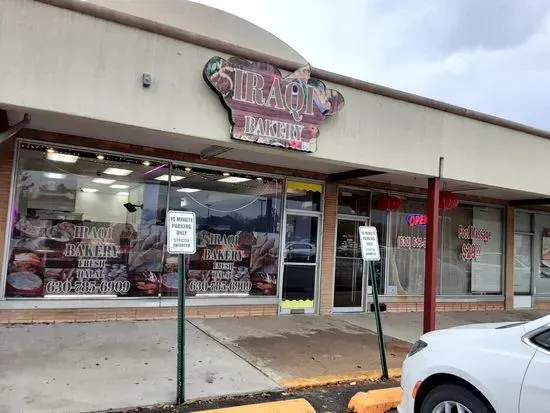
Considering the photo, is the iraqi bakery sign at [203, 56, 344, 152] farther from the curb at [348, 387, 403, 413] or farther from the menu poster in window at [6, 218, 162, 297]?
the curb at [348, 387, 403, 413]

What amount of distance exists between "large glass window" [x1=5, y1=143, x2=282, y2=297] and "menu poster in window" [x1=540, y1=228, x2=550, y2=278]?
939cm

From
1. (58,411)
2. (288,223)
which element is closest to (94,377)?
(58,411)

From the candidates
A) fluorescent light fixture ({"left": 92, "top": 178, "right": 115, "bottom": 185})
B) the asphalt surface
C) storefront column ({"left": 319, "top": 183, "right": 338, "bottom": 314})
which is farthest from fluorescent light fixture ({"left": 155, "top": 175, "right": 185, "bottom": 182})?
the asphalt surface

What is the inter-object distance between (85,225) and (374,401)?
579 cm

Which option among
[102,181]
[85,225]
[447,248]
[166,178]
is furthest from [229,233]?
[447,248]

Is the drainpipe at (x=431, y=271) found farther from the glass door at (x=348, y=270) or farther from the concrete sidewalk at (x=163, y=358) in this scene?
the glass door at (x=348, y=270)

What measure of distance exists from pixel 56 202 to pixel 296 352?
4796 millimetres

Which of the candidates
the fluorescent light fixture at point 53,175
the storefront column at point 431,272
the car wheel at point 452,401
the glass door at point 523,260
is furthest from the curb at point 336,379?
the glass door at point 523,260

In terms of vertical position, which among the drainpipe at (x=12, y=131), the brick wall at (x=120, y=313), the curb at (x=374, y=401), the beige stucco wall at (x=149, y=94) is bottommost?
the curb at (x=374, y=401)

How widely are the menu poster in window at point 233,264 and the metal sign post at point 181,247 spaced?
424 centimetres

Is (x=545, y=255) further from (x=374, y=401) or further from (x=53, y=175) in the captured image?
(x=53, y=175)

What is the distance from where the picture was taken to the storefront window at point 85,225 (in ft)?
26.3

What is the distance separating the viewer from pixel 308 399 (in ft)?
17.9

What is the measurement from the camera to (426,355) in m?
4.23
